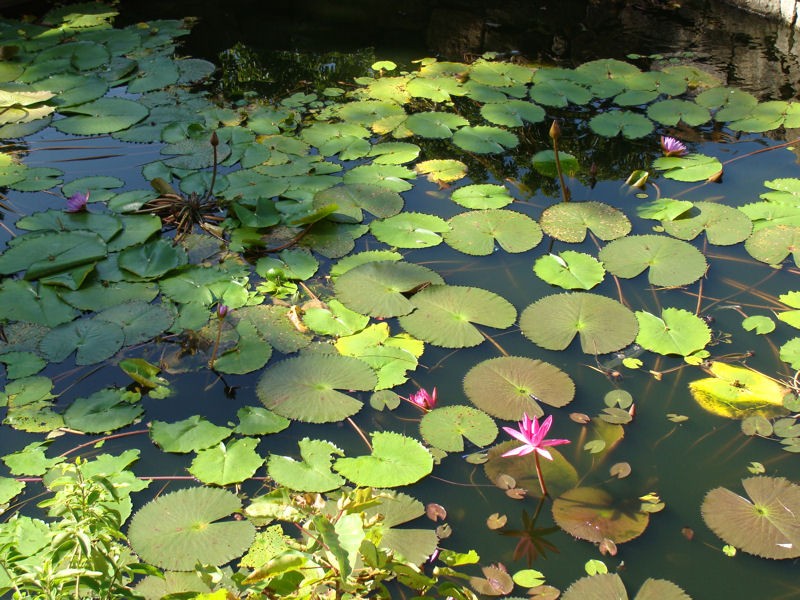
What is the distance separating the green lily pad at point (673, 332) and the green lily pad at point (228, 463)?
139cm

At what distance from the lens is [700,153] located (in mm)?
3842

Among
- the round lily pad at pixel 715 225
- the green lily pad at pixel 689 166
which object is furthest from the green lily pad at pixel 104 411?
the green lily pad at pixel 689 166

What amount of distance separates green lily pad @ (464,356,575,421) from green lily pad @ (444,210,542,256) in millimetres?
697

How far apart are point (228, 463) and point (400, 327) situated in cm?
83

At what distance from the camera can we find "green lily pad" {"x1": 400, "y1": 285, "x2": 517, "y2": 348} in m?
2.65

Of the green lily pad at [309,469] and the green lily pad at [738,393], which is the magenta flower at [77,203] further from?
the green lily pad at [738,393]

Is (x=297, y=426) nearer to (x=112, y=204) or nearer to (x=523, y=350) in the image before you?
(x=523, y=350)

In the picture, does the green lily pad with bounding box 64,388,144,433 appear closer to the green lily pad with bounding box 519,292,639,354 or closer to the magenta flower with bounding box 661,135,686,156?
the green lily pad with bounding box 519,292,639,354

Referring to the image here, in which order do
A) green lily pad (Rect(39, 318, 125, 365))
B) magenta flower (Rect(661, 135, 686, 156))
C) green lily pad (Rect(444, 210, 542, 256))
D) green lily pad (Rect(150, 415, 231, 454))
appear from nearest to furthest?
green lily pad (Rect(150, 415, 231, 454)) → green lily pad (Rect(39, 318, 125, 365)) → green lily pad (Rect(444, 210, 542, 256)) → magenta flower (Rect(661, 135, 686, 156))

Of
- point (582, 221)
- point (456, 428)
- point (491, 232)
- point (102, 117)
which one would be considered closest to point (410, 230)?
point (491, 232)

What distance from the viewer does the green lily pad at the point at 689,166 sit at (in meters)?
3.60

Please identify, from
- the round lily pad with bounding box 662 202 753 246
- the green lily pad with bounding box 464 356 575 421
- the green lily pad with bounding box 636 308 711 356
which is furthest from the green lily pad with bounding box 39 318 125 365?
the round lily pad with bounding box 662 202 753 246

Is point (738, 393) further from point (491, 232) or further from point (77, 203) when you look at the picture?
point (77, 203)

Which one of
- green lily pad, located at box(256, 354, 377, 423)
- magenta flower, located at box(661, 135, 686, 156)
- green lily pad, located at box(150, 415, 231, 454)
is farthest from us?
magenta flower, located at box(661, 135, 686, 156)
